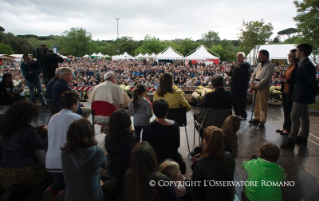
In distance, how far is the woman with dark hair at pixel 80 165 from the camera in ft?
6.71

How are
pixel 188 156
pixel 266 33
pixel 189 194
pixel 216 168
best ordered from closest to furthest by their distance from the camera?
pixel 216 168 → pixel 189 194 → pixel 188 156 → pixel 266 33

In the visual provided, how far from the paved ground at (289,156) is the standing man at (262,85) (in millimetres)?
279

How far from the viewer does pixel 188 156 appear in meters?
3.75

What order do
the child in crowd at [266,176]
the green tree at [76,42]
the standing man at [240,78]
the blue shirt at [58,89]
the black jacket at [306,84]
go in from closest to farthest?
the child in crowd at [266,176]
the black jacket at [306,84]
the blue shirt at [58,89]
the standing man at [240,78]
the green tree at [76,42]

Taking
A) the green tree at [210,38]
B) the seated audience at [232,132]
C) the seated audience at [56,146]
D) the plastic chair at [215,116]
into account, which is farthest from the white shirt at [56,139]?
the green tree at [210,38]

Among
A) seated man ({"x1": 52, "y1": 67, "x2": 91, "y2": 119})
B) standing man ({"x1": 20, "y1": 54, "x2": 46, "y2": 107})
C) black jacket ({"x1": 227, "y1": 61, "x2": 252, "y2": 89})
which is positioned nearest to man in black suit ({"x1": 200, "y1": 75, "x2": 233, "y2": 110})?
black jacket ({"x1": 227, "y1": 61, "x2": 252, "y2": 89})

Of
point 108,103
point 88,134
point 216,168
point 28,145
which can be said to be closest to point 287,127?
point 216,168

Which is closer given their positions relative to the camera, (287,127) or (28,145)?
(28,145)

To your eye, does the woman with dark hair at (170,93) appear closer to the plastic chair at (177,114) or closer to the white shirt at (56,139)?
the plastic chair at (177,114)

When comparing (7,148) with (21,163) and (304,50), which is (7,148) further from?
(304,50)

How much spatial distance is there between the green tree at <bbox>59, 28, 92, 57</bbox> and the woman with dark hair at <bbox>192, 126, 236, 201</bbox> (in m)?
Result: 86.8

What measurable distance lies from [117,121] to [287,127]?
13.0 ft

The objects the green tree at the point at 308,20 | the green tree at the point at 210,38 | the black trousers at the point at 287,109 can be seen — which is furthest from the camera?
the green tree at the point at 210,38

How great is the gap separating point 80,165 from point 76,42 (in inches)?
3436
